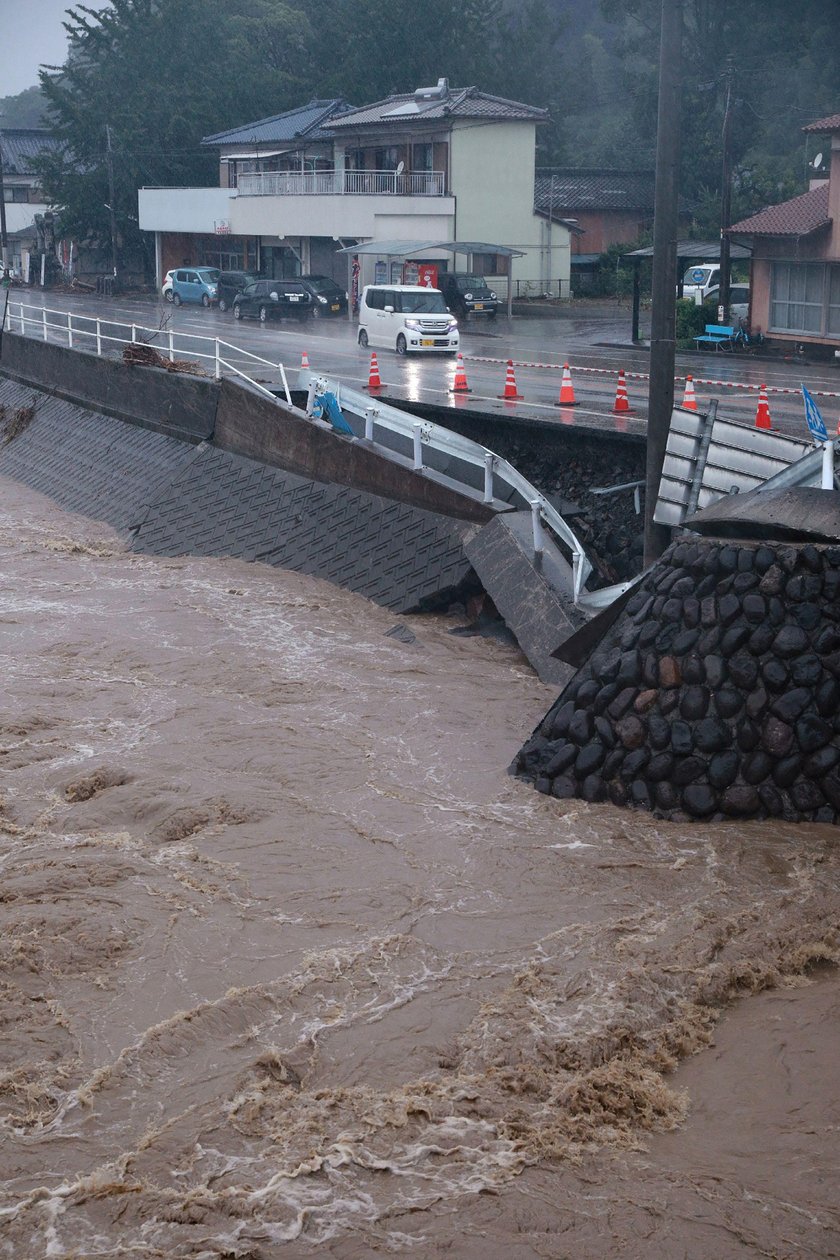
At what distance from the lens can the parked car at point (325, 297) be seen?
4369 cm

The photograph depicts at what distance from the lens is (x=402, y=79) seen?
62.8 m

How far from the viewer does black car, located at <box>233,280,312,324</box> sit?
4125 centimetres

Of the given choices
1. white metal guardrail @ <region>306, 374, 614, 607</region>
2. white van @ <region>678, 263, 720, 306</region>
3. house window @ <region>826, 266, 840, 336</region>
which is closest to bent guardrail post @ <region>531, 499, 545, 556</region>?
white metal guardrail @ <region>306, 374, 614, 607</region>

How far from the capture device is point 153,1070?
7070mm

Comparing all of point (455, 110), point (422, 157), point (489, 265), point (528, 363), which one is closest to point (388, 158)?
point (422, 157)

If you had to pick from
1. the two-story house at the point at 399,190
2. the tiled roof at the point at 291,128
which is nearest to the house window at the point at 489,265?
the two-story house at the point at 399,190

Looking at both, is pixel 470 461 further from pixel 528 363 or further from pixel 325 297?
pixel 325 297

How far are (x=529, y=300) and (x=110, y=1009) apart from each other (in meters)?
42.0

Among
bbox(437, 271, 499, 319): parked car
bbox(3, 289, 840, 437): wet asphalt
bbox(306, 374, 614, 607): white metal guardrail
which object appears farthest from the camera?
bbox(437, 271, 499, 319): parked car

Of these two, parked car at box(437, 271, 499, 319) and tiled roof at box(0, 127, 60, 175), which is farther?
tiled roof at box(0, 127, 60, 175)

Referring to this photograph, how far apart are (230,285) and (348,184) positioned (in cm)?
539

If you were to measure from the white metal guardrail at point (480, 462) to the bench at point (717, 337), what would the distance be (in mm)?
14845

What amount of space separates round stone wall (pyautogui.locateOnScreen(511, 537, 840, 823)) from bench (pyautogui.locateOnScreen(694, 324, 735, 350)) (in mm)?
23015

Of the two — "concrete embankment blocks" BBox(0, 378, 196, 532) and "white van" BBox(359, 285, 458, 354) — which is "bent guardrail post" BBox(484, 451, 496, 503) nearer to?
"concrete embankment blocks" BBox(0, 378, 196, 532)
